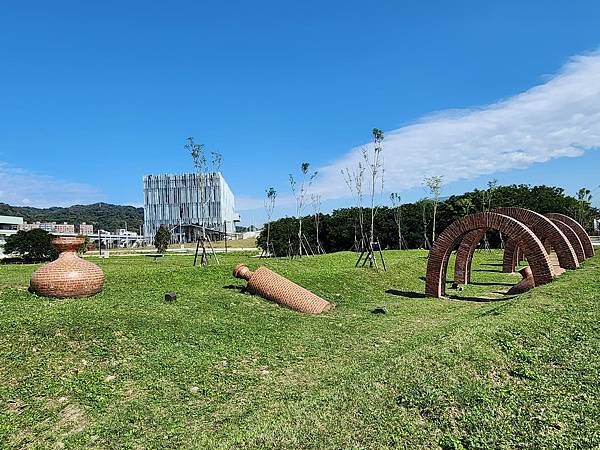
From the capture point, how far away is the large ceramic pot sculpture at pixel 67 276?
929 cm

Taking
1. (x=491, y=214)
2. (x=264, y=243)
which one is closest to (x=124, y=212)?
(x=264, y=243)

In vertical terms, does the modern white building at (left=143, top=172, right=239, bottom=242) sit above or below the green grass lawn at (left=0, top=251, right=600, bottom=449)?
above

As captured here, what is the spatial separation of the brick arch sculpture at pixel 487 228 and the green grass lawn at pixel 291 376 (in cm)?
176

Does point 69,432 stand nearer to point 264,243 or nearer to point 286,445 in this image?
point 286,445

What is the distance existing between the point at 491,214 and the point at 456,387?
8.56 meters

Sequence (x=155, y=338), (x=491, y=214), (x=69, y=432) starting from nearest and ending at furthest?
(x=69, y=432) → (x=155, y=338) → (x=491, y=214)

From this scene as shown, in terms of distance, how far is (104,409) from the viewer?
17.8 ft

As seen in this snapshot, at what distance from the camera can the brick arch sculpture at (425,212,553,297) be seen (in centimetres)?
1190

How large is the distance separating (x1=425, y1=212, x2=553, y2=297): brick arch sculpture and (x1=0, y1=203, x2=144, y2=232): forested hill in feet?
376

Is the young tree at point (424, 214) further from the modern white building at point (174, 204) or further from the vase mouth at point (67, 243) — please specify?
the modern white building at point (174, 204)

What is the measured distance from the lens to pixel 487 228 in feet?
42.9

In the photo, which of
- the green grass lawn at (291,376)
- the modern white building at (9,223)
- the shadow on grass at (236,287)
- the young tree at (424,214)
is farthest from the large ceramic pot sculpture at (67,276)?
the modern white building at (9,223)

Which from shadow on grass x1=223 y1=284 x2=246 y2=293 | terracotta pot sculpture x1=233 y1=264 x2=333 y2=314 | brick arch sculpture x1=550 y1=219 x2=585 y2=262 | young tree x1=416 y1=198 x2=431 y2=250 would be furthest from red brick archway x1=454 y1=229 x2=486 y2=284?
young tree x1=416 y1=198 x2=431 y2=250

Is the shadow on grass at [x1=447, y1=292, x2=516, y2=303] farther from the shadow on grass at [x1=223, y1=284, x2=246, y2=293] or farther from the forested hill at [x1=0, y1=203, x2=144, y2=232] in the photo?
the forested hill at [x1=0, y1=203, x2=144, y2=232]
